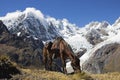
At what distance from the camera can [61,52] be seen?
34719 millimetres

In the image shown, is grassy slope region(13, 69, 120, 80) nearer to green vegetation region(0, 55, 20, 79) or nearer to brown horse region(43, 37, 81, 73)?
green vegetation region(0, 55, 20, 79)

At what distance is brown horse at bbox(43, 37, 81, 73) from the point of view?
109 feet

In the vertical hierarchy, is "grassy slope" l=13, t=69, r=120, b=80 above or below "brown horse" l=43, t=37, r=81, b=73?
below

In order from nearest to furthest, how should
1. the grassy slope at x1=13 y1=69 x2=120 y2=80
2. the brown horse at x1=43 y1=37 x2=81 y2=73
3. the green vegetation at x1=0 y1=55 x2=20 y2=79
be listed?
the green vegetation at x1=0 y1=55 x2=20 y2=79 → the grassy slope at x1=13 y1=69 x2=120 y2=80 → the brown horse at x1=43 y1=37 x2=81 y2=73

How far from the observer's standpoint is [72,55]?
111 ft

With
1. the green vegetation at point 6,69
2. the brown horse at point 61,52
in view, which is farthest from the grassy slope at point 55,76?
the brown horse at point 61,52

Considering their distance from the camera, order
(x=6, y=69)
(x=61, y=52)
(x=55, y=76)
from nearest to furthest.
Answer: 1. (x=6, y=69)
2. (x=55, y=76)
3. (x=61, y=52)

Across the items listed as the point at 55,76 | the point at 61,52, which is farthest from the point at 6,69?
the point at 61,52

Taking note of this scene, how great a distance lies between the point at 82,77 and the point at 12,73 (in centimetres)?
586

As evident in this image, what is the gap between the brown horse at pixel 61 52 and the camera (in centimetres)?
3316

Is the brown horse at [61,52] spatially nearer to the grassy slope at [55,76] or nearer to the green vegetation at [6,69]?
the grassy slope at [55,76]

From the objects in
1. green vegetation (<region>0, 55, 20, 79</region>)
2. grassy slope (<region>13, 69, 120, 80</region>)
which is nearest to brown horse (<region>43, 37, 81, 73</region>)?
grassy slope (<region>13, 69, 120, 80</region>)

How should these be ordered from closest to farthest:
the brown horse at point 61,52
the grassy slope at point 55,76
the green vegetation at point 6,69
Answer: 1. the green vegetation at point 6,69
2. the grassy slope at point 55,76
3. the brown horse at point 61,52

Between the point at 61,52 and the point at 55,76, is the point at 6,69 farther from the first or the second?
the point at 61,52
